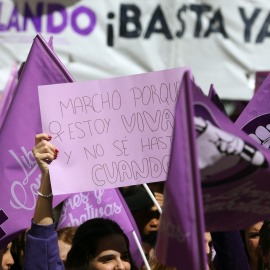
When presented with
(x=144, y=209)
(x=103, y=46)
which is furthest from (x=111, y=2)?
(x=144, y=209)

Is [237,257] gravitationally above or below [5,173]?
below

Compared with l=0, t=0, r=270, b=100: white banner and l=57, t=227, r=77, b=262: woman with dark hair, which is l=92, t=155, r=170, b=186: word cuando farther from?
l=0, t=0, r=270, b=100: white banner

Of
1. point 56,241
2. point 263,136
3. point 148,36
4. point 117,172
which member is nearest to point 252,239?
point 263,136

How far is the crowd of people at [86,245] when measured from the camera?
2607 millimetres

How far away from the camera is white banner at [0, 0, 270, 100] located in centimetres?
583

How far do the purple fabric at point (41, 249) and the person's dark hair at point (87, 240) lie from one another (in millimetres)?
415

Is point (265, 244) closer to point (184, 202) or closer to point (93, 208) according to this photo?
point (93, 208)

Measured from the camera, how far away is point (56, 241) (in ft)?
8.64

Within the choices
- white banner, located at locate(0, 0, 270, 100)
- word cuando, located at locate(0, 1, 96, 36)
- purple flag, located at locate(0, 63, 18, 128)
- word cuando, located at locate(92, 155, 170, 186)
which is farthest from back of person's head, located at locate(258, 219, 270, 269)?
word cuando, located at locate(0, 1, 96, 36)

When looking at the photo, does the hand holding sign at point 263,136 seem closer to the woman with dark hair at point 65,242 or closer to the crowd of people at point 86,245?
the crowd of people at point 86,245

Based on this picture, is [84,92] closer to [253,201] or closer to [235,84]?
[253,201]

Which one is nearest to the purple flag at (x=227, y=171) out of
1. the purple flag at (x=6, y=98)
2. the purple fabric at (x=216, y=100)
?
the purple fabric at (x=216, y=100)

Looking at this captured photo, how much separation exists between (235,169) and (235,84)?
12.1 feet

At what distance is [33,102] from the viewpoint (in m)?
3.13
